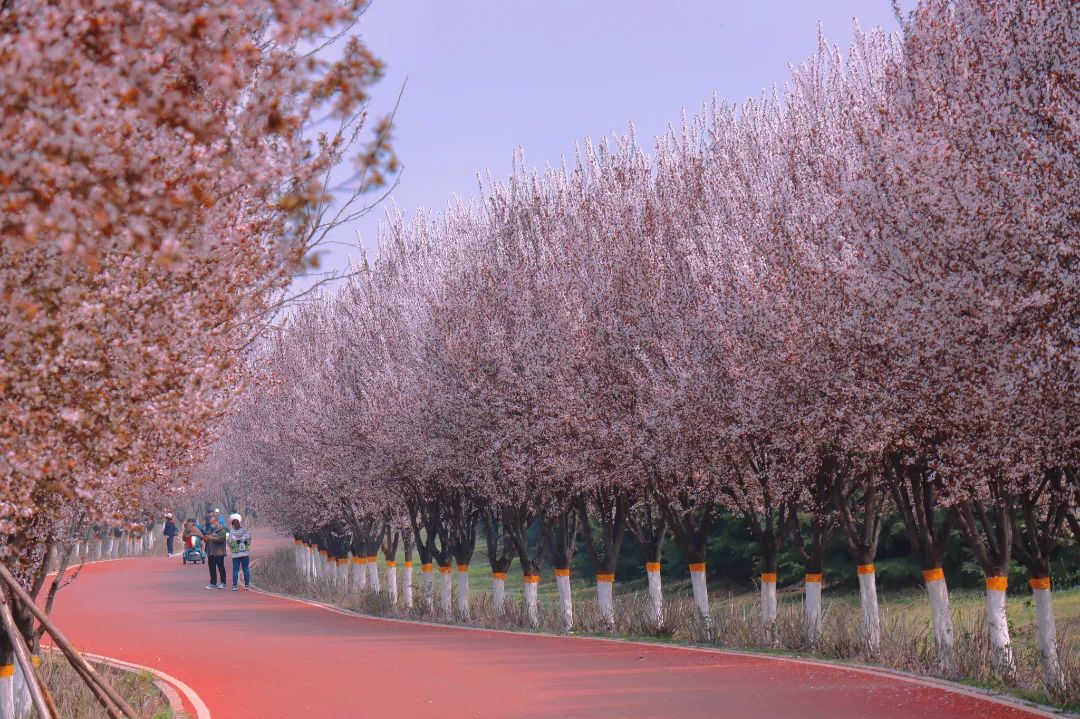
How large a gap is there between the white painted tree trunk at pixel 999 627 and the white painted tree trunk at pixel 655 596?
6.52 m

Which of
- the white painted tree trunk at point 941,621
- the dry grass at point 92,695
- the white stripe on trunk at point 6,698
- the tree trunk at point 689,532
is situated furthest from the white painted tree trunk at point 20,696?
the white painted tree trunk at point 941,621

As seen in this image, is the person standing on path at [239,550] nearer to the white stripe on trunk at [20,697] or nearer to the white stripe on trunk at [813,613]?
the white stripe on trunk at [20,697]

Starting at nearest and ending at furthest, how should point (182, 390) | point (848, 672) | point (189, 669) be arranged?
point (182, 390) → point (848, 672) → point (189, 669)

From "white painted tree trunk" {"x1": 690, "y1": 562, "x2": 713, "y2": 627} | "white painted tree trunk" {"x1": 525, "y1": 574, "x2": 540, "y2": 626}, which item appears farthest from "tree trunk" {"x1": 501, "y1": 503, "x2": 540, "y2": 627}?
"white painted tree trunk" {"x1": 690, "y1": 562, "x2": 713, "y2": 627}

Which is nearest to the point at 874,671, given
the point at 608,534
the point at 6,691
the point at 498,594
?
the point at 6,691

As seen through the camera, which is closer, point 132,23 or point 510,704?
point 132,23

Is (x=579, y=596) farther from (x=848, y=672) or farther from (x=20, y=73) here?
(x=20, y=73)

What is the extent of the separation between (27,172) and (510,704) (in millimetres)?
10108

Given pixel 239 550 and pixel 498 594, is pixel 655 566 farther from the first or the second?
pixel 239 550

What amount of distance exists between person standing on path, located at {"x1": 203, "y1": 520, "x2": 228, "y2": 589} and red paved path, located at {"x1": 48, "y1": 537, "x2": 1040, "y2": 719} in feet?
37.2

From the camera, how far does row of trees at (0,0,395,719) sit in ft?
16.0

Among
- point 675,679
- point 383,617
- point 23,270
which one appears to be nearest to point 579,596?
point 383,617

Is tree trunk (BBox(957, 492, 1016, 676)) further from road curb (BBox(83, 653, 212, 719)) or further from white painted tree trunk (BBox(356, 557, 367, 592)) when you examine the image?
white painted tree trunk (BBox(356, 557, 367, 592))

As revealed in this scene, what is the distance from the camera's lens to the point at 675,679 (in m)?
15.4
